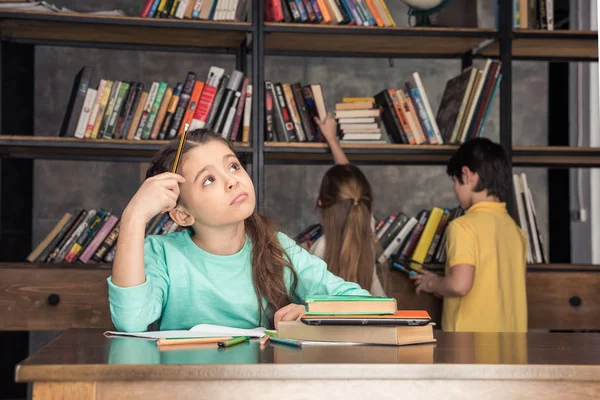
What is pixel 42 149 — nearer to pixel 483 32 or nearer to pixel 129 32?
pixel 129 32

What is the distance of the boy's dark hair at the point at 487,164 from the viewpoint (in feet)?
9.66

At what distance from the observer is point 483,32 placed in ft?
10.7

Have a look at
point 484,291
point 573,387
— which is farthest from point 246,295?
point 484,291

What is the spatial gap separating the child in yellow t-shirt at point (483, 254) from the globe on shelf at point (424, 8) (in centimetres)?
68

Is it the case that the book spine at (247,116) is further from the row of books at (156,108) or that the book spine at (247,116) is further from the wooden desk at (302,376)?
the wooden desk at (302,376)

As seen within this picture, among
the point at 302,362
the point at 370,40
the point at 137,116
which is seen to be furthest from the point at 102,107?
the point at 302,362

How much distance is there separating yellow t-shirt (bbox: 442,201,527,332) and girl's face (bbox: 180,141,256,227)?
4.54 ft

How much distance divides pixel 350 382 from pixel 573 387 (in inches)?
12.7

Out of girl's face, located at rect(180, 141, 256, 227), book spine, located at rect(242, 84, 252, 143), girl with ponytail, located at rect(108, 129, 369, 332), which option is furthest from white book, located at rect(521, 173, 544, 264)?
girl's face, located at rect(180, 141, 256, 227)

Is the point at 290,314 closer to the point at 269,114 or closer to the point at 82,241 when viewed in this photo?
the point at 269,114

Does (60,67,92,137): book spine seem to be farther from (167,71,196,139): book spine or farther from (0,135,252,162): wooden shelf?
(167,71,196,139): book spine

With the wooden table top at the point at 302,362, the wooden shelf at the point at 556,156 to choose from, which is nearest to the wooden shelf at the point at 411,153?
the wooden shelf at the point at 556,156

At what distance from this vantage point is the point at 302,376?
1.02m

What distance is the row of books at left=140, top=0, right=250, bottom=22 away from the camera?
309 cm
